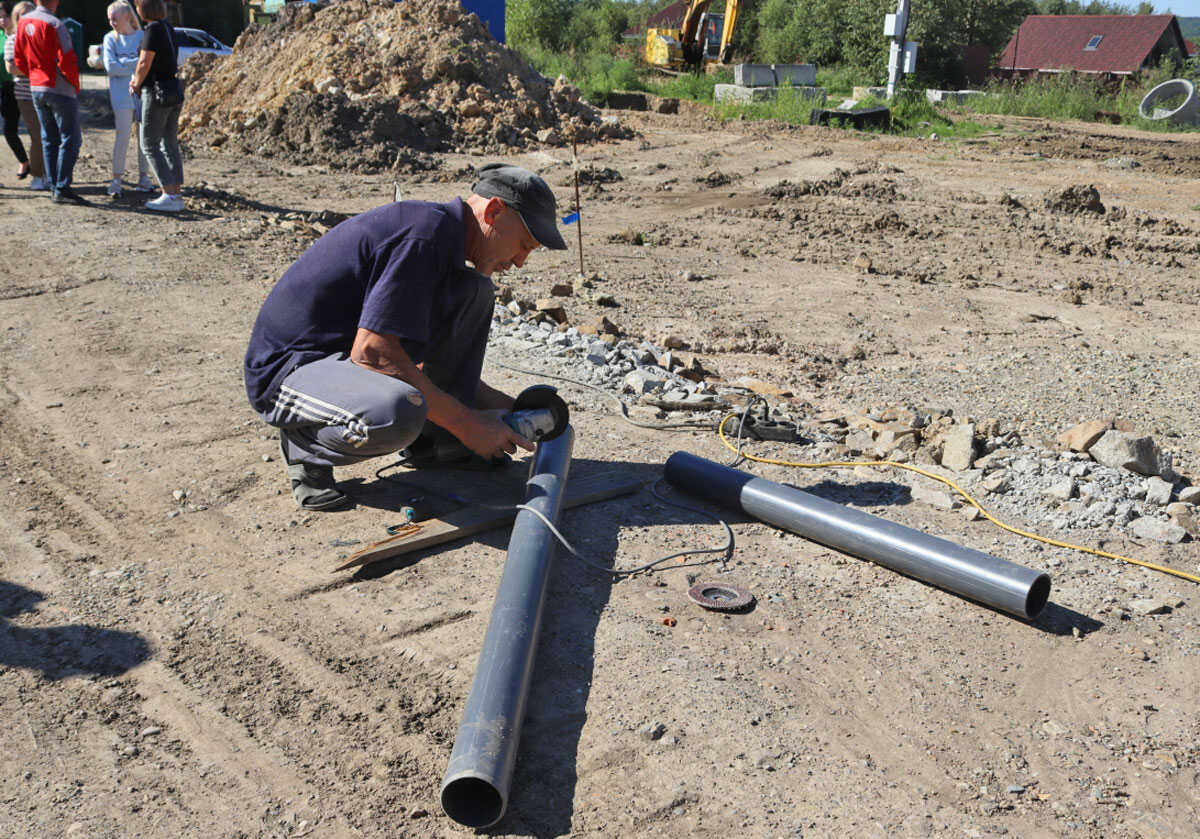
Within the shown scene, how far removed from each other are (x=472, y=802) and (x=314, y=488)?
5.81ft

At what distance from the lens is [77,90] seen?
8594 millimetres

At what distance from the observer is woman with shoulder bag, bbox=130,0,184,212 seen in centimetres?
810

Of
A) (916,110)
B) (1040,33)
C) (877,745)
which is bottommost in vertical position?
(877,745)

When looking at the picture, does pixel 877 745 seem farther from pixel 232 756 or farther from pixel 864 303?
pixel 864 303

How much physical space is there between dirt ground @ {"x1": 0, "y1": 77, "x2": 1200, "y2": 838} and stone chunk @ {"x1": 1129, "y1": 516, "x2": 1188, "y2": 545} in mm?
117

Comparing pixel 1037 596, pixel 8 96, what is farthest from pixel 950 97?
pixel 1037 596

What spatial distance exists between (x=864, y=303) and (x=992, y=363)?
164 cm

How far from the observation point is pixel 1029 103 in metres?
21.5

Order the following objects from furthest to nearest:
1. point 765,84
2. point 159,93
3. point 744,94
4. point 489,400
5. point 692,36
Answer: point 692,36 < point 765,84 < point 744,94 < point 159,93 < point 489,400

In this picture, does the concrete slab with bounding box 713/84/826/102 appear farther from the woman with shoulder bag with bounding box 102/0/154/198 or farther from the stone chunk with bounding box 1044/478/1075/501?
the stone chunk with bounding box 1044/478/1075/501

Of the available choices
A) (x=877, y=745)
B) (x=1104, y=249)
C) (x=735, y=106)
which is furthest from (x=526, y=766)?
(x=735, y=106)

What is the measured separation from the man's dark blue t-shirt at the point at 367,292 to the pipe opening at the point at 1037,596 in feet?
7.26

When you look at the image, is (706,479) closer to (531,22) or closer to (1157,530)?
(1157,530)

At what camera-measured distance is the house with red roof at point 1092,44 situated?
37.4 meters
